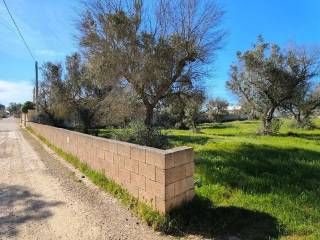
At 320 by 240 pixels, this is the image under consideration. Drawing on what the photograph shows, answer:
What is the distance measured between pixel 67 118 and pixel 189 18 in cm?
2001

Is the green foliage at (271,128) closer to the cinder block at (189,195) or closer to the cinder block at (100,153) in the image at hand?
the cinder block at (100,153)

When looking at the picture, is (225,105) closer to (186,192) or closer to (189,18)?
(189,18)

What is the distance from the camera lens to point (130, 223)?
4660 mm

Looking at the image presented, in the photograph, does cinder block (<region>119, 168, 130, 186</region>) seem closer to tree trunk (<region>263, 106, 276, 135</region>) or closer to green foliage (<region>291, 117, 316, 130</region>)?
tree trunk (<region>263, 106, 276, 135</region>)

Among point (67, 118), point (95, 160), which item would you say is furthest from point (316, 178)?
point (67, 118)

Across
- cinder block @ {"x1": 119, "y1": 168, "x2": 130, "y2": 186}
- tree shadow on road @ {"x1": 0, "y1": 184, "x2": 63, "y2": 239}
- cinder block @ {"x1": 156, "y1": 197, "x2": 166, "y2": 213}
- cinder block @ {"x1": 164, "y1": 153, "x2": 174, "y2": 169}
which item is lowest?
tree shadow on road @ {"x1": 0, "y1": 184, "x2": 63, "y2": 239}

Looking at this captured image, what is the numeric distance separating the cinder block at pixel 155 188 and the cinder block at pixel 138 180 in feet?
0.50

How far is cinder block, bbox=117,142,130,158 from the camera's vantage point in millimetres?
5793

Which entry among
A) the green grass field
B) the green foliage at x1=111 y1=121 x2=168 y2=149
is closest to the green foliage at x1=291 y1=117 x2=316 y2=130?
the green grass field

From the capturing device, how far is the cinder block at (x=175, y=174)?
4.61 metres

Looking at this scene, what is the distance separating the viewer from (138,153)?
5348mm

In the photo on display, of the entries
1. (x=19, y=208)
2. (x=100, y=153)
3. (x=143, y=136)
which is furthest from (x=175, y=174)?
(x=143, y=136)

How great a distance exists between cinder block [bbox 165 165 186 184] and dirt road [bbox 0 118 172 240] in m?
0.76

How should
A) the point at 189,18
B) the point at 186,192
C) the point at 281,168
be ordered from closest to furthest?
1. the point at 186,192
2. the point at 281,168
3. the point at 189,18
